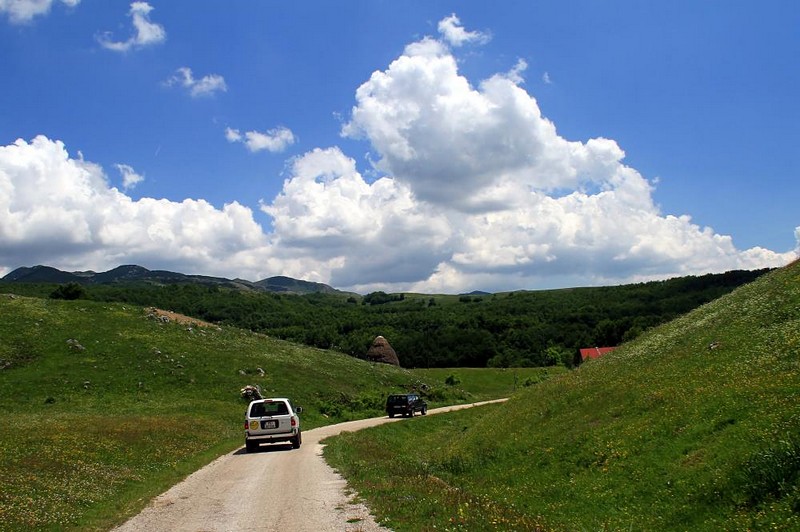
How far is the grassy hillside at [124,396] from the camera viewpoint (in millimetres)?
16109

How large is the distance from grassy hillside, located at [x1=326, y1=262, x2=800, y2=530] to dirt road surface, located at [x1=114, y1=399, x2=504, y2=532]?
821 mm

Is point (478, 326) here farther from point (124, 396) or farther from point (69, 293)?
point (124, 396)

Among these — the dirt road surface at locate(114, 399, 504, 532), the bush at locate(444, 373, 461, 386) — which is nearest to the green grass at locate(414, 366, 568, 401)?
the bush at locate(444, 373, 461, 386)

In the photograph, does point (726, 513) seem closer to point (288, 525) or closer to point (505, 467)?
point (288, 525)

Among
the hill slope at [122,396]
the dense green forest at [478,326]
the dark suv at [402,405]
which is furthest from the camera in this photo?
the dense green forest at [478,326]

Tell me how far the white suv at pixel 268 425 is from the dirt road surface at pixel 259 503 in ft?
15.1

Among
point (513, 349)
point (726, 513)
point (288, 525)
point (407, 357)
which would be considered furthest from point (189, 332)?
point (513, 349)

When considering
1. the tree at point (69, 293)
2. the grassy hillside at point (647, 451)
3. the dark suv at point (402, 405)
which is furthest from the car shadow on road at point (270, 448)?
the tree at point (69, 293)

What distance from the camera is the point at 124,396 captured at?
44406mm

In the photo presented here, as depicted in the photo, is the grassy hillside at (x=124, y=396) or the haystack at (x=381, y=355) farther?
the haystack at (x=381, y=355)

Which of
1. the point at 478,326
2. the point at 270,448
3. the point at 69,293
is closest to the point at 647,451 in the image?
the point at 270,448

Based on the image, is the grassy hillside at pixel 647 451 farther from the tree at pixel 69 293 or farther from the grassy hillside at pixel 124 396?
the tree at pixel 69 293

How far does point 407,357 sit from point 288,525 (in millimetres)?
137302

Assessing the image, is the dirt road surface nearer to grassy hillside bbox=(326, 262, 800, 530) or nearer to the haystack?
grassy hillside bbox=(326, 262, 800, 530)
